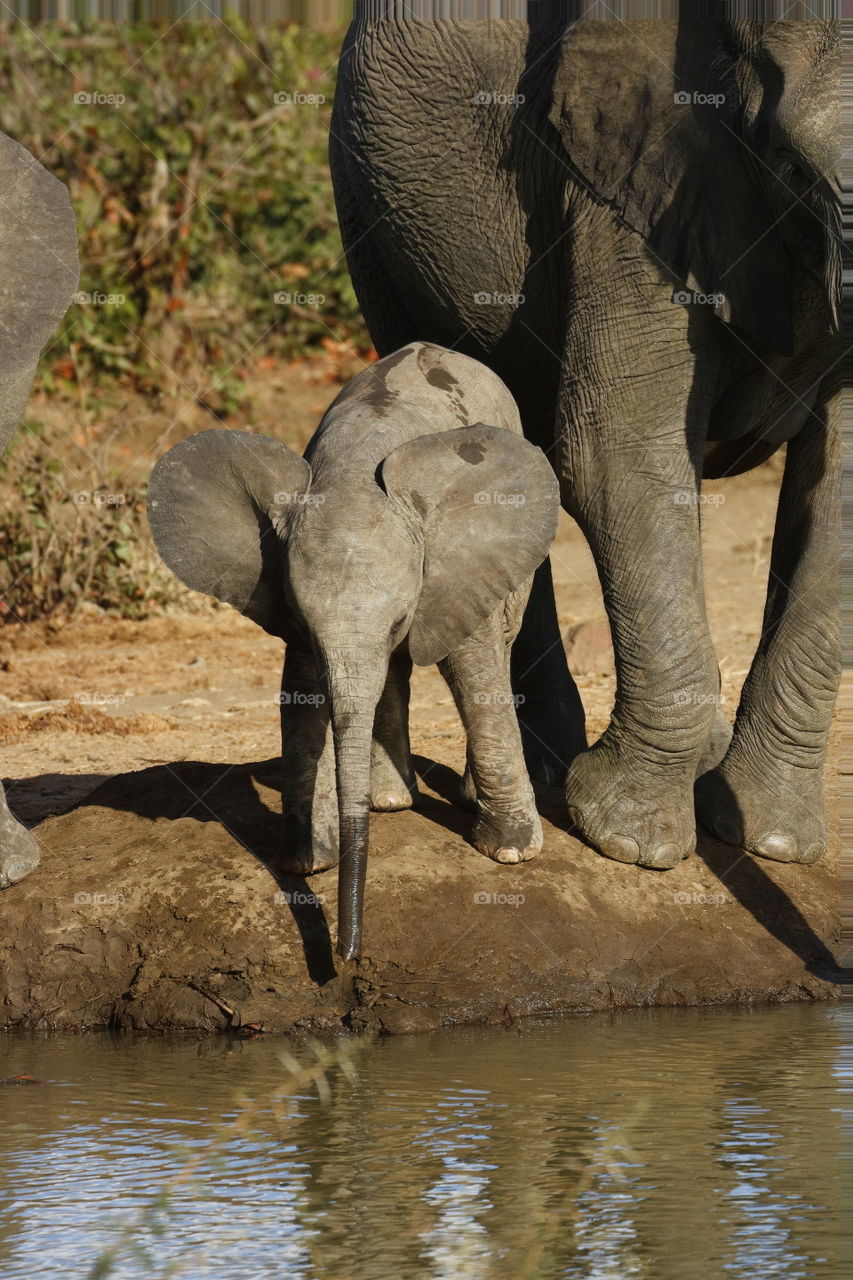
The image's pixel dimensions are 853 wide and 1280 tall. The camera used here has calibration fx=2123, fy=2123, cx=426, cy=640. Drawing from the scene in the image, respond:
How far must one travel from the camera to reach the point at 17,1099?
4.94 meters

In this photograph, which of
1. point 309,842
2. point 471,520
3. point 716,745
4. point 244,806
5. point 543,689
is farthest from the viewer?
point 543,689

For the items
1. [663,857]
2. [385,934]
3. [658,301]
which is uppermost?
[658,301]

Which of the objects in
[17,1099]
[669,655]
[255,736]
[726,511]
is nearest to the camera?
[17,1099]

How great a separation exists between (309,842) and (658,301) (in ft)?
5.94

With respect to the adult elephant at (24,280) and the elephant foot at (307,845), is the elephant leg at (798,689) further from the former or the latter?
the adult elephant at (24,280)

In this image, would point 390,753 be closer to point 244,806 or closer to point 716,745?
point 244,806

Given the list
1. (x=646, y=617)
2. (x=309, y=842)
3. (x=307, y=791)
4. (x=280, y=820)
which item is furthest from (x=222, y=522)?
(x=646, y=617)

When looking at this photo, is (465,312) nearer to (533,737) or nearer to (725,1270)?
(533,737)

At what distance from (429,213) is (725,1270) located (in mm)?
3884

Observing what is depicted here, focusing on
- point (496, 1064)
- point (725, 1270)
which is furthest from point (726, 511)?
point (725, 1270)

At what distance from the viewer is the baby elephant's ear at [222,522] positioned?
5.51 metres

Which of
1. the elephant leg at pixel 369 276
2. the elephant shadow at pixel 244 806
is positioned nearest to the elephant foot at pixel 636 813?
the elephant shadow at pixel 244 806

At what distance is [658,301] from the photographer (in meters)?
6.01

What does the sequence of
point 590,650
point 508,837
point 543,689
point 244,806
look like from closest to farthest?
point 508,837, point 244,806, point 543,689, point 590,650
